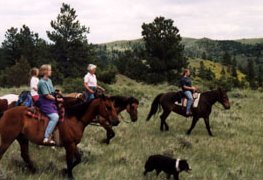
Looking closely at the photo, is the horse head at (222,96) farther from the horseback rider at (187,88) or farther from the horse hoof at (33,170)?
the horse hoof at (33,170)

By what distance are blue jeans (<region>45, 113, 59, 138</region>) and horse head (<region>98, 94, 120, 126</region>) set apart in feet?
3.42

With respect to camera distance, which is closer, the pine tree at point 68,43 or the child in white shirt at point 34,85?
the child in white shirt at point 34,85

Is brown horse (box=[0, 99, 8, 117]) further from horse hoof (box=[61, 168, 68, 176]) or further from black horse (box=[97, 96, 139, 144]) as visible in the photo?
horse hoof (box=[61, 168, 68, 176])

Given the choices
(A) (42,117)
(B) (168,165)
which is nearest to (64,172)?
(A) (42,117)

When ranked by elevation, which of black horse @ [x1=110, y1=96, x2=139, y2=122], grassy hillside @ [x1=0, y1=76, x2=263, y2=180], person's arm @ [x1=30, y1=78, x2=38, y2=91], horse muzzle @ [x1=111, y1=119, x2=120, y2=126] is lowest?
grassy hillside @ [x1=0, y1=76, x2=263, y2=180]

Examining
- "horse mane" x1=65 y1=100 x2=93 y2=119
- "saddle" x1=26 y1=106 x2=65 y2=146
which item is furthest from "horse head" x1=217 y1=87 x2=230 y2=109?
"saddle" x1=26 y1=106 x2=65 y2=146

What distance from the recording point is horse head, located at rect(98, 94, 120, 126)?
9.61 meters

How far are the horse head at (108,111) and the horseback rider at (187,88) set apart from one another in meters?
7.32

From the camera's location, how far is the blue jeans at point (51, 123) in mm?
9250

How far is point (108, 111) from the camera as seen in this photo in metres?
9.66

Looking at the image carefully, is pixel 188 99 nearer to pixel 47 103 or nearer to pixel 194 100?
pixel 194 100

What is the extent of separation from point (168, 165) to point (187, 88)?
276 inches

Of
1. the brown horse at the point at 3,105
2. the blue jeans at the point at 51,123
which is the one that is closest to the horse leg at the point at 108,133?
the brown horse at the point at 3,105

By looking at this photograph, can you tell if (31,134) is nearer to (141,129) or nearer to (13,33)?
(141,129)
